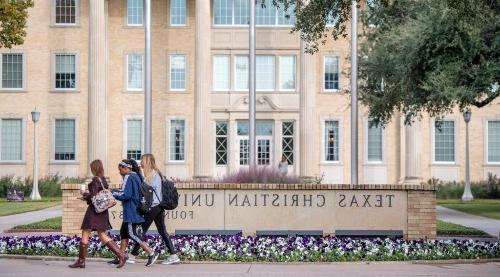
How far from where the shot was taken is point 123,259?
1722 cm

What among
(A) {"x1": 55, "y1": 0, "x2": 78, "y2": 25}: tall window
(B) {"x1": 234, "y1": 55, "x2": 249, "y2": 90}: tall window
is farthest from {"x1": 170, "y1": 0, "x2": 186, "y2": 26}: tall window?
(A) {"x1": 55, "y1": 0, "x2": 78, "y2": 25}: tall window

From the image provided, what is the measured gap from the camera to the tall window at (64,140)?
184 feet

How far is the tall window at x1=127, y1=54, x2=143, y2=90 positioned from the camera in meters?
56.2

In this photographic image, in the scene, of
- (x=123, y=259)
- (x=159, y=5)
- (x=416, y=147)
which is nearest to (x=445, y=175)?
(x=416, y=147)

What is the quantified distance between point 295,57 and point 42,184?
1472cm

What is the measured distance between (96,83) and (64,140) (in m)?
5.10

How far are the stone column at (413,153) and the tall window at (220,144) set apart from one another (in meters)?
9.48

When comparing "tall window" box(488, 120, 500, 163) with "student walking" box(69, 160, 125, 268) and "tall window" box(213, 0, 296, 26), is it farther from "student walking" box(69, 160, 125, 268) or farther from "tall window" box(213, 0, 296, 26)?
"student walking" box(69, 160, 125, 268)

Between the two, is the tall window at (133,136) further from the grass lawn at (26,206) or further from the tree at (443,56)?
the tree at (443,56)

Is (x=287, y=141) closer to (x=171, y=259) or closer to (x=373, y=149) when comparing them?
(x=373, y=149)

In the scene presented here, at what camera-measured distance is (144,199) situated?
17.5 metres

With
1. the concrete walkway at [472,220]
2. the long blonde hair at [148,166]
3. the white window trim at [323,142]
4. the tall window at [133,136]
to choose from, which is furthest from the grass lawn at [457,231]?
the tall window at [133,136]

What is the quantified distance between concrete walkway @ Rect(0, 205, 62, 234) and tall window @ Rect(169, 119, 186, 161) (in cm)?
1664

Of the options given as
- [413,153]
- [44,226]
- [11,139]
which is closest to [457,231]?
[44,226]
